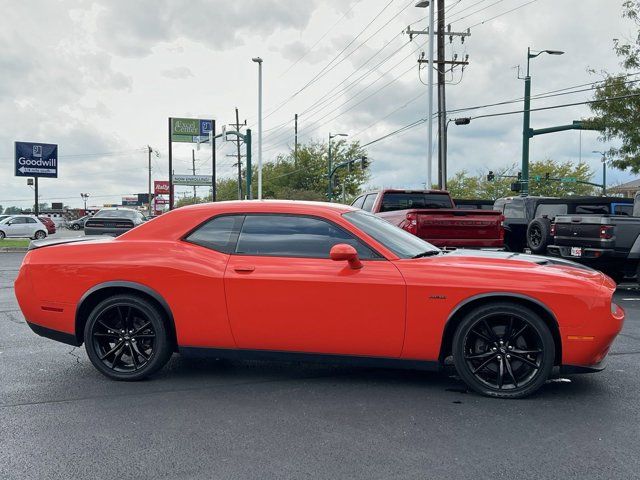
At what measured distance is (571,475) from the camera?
306cm

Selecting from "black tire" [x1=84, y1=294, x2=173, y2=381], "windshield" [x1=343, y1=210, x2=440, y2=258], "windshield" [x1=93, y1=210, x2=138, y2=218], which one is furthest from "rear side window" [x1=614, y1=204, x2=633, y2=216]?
"windshield" [x1=93, y1=210, x2=138, y2=218]

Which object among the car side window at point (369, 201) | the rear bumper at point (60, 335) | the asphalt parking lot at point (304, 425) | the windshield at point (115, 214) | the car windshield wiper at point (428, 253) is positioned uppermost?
the car side window at point (369, 201)

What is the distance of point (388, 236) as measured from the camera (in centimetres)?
480

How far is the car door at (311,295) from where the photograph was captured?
433 cm

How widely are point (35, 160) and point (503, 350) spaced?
37.7m

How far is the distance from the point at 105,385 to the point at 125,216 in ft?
62.9

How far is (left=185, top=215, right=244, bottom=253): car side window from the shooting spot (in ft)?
15.4

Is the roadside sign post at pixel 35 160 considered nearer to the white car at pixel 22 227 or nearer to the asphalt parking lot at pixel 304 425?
the white car at pixel 22 227

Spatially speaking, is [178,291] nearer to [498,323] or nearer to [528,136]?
[498,323]

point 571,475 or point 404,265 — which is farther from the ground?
point 404,265

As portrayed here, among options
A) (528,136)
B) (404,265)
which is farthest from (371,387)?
(528,136)

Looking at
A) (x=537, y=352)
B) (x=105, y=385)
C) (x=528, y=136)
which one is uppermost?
(x=528, y=136)

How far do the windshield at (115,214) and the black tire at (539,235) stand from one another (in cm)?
1566

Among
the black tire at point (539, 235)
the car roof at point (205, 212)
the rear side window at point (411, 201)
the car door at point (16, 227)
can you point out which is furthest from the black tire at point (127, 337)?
the car door at point (16, 227)
